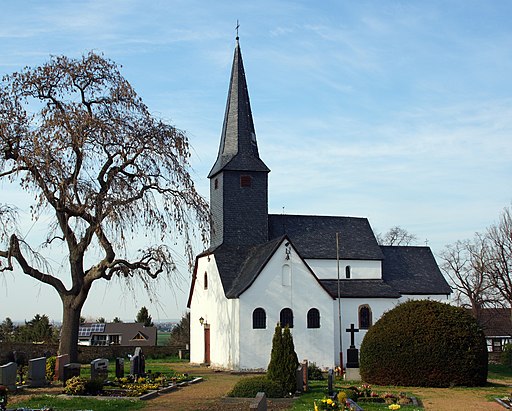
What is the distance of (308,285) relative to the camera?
36750mm

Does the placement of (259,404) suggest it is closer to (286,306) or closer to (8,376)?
(8,376)

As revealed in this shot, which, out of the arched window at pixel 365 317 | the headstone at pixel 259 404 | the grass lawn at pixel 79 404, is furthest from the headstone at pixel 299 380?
the arched window at pixel 365 317

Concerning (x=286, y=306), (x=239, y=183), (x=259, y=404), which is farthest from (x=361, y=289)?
(x=259, y=404)

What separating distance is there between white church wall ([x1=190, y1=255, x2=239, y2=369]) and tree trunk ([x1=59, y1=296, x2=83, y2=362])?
10.5m

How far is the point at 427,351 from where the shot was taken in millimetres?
25547

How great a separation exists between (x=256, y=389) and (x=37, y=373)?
26.7 feet

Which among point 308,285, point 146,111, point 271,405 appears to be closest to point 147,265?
point 146,111

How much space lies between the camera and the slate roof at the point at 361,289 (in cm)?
3997

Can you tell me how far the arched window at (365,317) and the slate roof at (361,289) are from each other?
74cm

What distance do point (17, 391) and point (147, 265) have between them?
6.91 metres

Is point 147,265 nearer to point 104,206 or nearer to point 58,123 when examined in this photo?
point 104,206

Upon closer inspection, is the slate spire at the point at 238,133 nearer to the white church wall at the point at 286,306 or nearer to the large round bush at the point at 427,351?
the white church wall at the point at 286,306

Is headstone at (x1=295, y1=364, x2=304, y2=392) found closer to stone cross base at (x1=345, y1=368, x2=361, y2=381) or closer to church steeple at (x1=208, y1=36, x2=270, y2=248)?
stone cross base at (x1=345, y1=368, x2=361, y2=381)

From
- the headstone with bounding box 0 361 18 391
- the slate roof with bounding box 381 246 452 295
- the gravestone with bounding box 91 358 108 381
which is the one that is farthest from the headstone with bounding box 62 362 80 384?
the slate roof with bounding box 381 246 452 295
